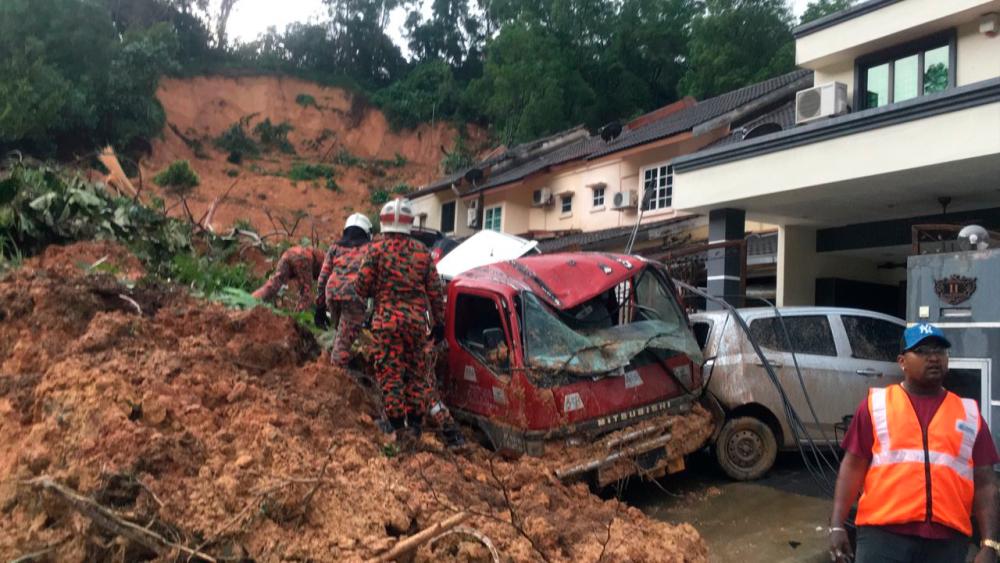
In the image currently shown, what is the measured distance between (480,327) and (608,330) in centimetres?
107

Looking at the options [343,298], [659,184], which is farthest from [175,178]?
[343,298]

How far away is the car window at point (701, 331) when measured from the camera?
7.52 meters

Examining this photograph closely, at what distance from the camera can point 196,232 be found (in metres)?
10.8

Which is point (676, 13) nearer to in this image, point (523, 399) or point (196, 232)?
point (196, 232)

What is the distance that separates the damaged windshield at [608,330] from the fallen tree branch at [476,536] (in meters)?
2.18

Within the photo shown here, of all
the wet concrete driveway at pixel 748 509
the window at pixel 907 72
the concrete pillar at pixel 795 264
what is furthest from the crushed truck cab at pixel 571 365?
the window at pixel 907 72

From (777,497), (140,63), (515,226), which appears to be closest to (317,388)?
(777,497)

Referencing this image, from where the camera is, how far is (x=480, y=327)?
701cm

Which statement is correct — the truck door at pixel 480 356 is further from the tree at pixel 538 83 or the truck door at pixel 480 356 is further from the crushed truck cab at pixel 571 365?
the tree at pixel 538 83

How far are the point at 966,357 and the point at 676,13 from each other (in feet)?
111

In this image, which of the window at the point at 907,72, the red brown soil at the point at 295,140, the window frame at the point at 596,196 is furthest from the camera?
the red brown soil at the point at 295,140

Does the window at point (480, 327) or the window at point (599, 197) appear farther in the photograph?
the window at point (599, 197)

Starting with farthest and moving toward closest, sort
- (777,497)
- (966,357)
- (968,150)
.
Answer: (968,150)
(777,497)
(966,357)

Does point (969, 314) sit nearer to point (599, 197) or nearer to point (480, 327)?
point (480, 327)
